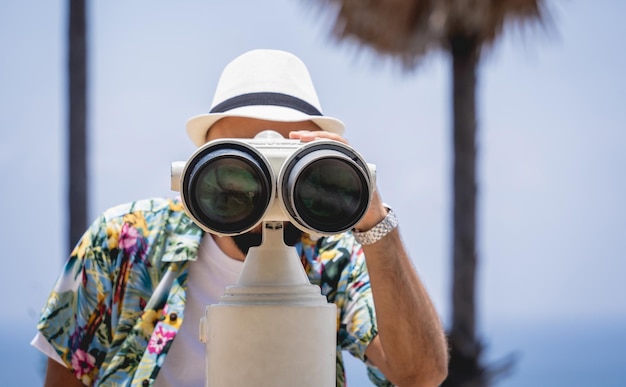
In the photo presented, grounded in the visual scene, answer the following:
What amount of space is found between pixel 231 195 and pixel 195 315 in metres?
0.97

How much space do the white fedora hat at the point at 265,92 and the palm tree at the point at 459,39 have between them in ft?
20.0

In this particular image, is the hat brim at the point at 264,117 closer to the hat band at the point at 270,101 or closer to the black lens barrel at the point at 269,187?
the hat band at the point at 270,101

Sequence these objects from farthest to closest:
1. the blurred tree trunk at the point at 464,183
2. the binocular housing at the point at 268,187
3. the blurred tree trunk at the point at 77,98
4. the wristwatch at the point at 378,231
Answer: the blurred tree trunk at the point at 464,183 → the blurred tree trunk at the point at 77,98 → the wristwatch at the point at 378,231 → the binocular housing at the point at 268,187

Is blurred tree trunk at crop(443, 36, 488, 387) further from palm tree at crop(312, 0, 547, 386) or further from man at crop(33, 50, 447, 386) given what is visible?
man at crop(33, 50, 447, 386)

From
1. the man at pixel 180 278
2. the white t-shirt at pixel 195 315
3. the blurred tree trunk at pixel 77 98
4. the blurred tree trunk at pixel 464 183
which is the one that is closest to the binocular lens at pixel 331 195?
the man at pixel 180 278

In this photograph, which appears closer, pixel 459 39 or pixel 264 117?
pixel 264 117

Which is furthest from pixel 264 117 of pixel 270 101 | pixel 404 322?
pixel 404 322

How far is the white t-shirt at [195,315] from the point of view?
7.10 ft

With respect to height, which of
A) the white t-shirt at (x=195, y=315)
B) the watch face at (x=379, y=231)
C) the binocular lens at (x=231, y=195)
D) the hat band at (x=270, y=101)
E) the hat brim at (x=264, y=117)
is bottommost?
the white t-shirt at (x=195, y=315)

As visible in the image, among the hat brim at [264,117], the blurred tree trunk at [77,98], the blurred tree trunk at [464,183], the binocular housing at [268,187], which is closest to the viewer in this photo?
the binocular housing at [268,187]

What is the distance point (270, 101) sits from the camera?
224 cm

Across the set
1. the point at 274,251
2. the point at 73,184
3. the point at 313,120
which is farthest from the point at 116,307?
the point at 73,184

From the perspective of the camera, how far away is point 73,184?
7.54 meters

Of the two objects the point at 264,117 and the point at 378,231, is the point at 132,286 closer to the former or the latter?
the point at 264,117
